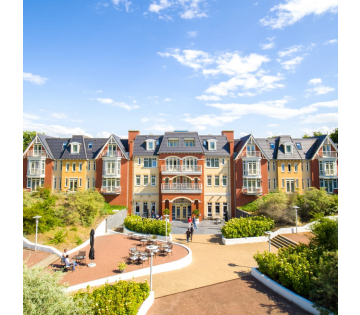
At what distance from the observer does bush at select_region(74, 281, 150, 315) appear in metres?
10.7

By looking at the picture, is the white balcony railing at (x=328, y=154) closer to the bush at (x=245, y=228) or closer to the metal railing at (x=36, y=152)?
the bush at (x=245, y=228)

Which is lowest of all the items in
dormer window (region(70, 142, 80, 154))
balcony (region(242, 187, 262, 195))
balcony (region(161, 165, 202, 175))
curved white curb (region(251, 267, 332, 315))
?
curved white curb (region(251, 267, 332, 315))

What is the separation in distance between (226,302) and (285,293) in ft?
11.5

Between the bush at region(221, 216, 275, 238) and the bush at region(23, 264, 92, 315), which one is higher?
the bush at region(23, 264, 92, 315)

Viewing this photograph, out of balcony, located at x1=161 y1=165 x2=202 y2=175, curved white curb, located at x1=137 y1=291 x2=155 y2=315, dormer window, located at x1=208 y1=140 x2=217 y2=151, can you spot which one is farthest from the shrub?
dormer window, located at x1=208 y1=140 x2=217 y2=151

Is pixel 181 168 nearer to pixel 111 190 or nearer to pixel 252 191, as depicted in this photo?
pixel 111 190

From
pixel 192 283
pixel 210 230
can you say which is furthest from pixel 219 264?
pixel 210 230

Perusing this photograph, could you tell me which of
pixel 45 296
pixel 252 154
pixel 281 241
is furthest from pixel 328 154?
pixel 45 296

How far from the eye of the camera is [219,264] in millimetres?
18188

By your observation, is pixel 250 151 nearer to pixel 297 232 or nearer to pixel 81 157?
pixel 297 232

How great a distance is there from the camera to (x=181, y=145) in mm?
36250

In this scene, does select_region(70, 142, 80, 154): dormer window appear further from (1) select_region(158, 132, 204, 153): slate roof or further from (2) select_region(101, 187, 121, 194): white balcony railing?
(1) select_region(158, 132, 204, 153): slate roof

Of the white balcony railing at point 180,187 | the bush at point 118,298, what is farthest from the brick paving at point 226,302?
the white balcony railing at point 180,187

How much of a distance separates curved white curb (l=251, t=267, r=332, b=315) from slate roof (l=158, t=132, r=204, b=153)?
2138 centimetres
